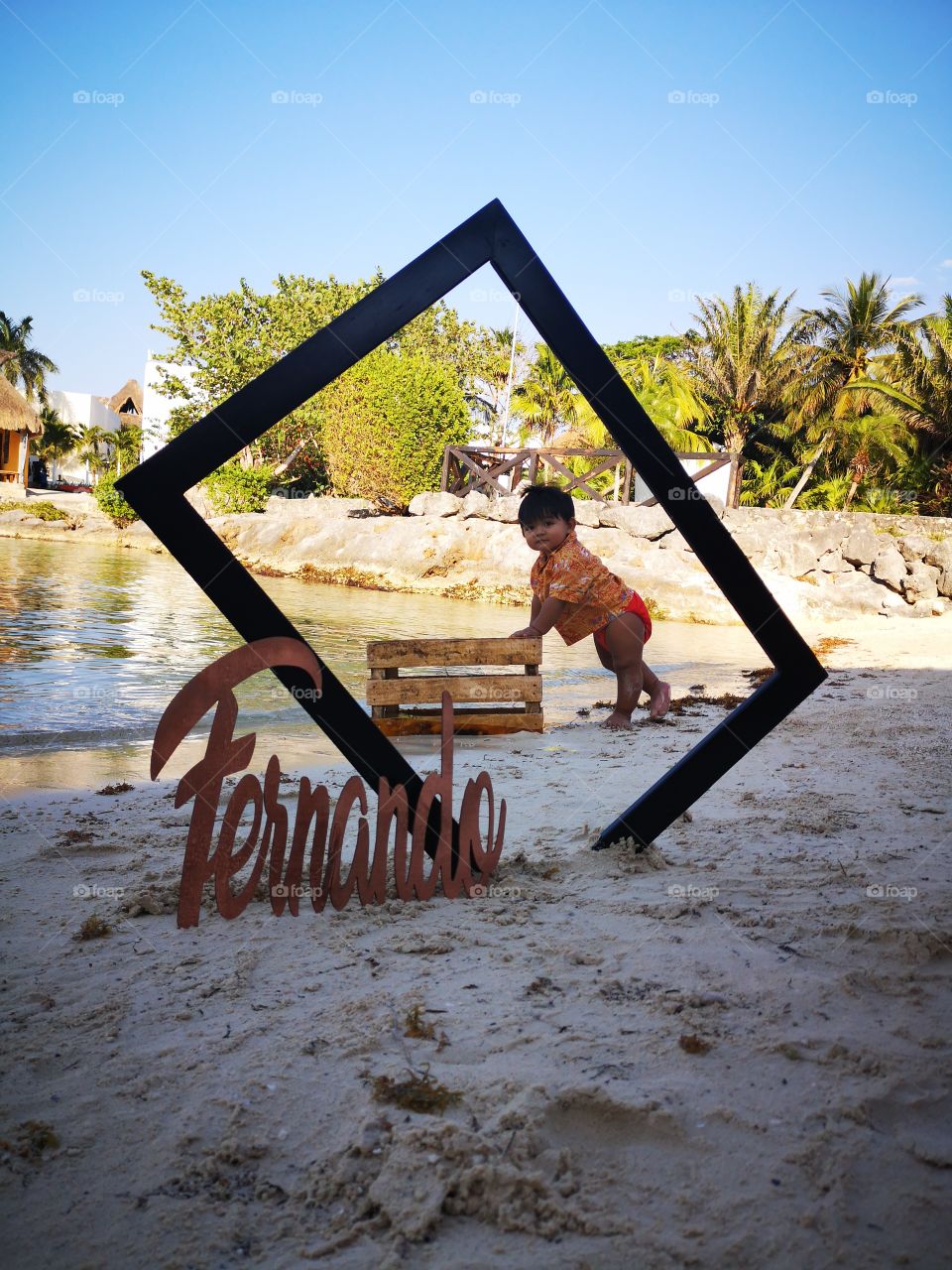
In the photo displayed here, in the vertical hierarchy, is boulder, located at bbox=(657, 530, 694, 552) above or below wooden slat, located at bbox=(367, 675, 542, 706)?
above

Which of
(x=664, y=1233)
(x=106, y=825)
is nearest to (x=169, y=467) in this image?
(x=106, y=825)

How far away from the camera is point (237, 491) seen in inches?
1342

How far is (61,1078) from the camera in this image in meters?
2.36

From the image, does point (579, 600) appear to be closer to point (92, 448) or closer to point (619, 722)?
point (619, 722)

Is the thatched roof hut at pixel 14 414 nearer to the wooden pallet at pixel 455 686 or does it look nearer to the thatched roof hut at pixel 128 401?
the thatched roof hut at pixel 128 401

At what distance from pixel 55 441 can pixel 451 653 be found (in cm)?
6125

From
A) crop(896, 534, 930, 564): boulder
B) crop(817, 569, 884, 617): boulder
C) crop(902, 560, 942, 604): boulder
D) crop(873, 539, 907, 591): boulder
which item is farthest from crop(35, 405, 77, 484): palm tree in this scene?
crop(902, 560, 942, 604): boulder

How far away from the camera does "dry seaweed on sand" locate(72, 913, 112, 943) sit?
3.23 metres

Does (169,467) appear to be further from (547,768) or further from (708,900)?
(547,768)

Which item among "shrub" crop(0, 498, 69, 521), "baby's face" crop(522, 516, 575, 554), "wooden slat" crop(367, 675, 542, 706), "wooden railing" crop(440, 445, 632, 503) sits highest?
"wooden railing" crop(440, 445, 632, 503)

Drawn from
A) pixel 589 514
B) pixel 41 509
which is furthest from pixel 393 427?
pixel 41 509

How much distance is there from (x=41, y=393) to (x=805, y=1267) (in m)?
74.6

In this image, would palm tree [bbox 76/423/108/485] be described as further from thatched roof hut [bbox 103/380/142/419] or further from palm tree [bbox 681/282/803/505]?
palm tree [bbox 681/282/803/505]

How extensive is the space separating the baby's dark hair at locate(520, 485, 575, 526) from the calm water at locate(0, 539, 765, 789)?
2.78 metres
